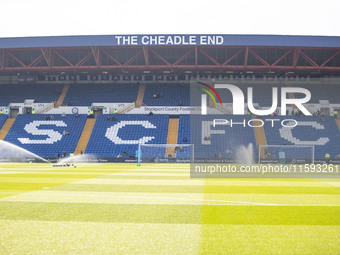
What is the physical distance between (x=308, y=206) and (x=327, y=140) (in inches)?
1530

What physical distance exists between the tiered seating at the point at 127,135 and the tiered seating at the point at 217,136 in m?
2.78

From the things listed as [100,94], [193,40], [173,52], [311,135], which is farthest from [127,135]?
[311,135]

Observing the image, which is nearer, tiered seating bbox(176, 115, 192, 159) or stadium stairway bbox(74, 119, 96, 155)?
tiered seating bbox(176, 115, 192, 159)

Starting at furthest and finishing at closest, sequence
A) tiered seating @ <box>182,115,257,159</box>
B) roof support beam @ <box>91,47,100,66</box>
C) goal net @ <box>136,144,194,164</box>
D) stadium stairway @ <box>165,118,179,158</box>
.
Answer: roof support beam @ <box>91,47,100,66</box> < stadium stairway @ <box>165,118,179,158</box> < tiered seating @ <box>182,115,257,159</box> < goal net @ <box>136,144,194,164</box>

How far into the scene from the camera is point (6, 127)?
2012 inches

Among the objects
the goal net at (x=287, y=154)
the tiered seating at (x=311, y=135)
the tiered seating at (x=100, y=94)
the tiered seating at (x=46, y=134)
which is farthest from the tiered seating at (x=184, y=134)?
the tiered seating at (x=46, y=134)

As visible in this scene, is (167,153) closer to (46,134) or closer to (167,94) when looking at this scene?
(167,94)

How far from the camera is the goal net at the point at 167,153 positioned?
141 ft

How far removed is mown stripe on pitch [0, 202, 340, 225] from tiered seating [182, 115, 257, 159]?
3354cm

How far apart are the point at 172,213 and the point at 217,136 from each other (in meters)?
37.8

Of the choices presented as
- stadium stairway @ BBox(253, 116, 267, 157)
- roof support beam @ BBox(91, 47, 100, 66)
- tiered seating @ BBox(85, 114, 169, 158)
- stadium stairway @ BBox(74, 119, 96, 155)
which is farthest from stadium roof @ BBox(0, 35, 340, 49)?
stadium stairway @ BBox(74, 119, 96, 155)

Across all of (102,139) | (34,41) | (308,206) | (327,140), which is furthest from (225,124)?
(308,206)

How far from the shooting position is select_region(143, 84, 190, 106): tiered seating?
54.3m

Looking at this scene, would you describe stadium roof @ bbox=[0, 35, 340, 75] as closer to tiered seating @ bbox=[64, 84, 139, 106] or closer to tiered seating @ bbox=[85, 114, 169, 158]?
tiered seating @ bbox=[64, 84, 139, 106]
